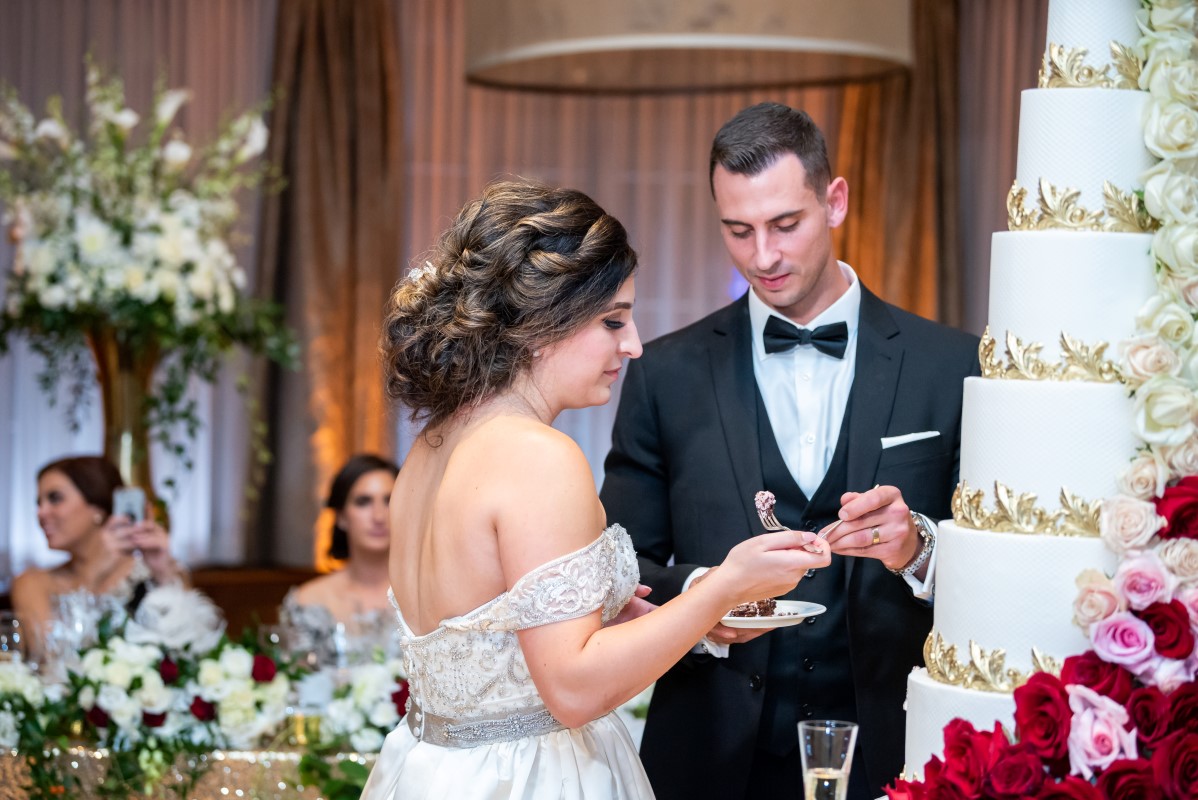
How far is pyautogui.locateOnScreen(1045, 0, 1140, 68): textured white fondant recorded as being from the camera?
192cm

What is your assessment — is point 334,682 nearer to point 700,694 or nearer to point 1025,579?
point 700,694

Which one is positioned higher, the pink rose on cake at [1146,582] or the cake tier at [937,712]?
the pink rose on cake at [1146,582]

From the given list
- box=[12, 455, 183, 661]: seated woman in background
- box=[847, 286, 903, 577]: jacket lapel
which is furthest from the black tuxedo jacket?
box=[12, 455, 183, 661]: seated woman in background

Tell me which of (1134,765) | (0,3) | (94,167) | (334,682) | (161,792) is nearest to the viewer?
(1134,765)

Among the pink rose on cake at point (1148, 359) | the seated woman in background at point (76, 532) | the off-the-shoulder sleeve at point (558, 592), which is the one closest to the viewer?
the pink rose on cake at point (1148, 359)

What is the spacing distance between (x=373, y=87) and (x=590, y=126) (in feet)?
3.97

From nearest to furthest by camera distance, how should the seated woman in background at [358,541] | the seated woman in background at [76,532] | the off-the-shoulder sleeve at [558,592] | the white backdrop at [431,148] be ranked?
1. the off-the-shoulder sleeve at [558,592]
2. the seated woman in background at [76,532]
3. the seated woman in background at [358,541]
4. the white backdrop at [431,148]

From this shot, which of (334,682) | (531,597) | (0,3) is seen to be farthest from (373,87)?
(531,597)

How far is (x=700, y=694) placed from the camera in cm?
275

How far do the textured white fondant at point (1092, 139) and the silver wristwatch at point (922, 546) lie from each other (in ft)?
2.41

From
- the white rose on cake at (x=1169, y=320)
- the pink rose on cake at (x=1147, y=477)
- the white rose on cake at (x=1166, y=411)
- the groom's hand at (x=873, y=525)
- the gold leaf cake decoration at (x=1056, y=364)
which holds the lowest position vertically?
the groom's hand at (x=873, y=525)

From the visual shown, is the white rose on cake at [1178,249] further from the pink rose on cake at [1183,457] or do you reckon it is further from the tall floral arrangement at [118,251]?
the tall floral arrangement at [118,251]

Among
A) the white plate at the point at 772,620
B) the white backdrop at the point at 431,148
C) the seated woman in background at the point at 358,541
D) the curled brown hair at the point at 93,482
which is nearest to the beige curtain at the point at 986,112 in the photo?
the white backdrop at the point at 431,148

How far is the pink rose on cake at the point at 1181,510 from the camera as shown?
1795mm
